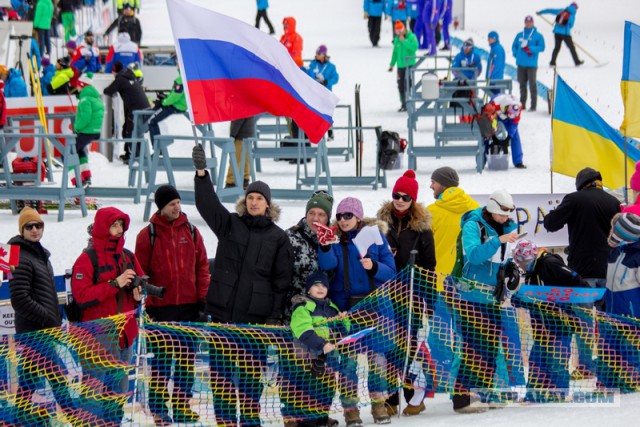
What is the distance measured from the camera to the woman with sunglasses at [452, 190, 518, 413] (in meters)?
8.17

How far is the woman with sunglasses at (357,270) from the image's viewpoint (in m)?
7.99

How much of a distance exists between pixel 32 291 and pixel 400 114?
15.3m

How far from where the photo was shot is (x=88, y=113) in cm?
1592

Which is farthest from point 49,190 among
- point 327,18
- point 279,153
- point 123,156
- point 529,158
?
point 327,18

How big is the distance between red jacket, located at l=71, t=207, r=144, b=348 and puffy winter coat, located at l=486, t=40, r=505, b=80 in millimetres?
14945

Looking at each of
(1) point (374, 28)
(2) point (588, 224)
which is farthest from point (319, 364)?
(1) point (374, 28)

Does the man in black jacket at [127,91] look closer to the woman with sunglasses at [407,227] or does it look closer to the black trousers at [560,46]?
the woman with sunglasses at [407,227]

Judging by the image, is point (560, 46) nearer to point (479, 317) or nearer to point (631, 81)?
point (631, 81)

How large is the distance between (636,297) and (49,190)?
6517 mm

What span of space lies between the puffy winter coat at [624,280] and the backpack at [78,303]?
3.16 meters

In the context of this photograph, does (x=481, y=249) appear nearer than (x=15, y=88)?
Yes

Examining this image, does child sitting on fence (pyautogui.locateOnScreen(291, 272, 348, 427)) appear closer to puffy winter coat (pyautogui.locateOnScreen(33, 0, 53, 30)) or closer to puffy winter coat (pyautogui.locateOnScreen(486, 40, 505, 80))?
puffy winter coat (pyautogui.locateOnScreen(486, 40, 505, 80))

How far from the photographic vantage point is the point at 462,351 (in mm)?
8211

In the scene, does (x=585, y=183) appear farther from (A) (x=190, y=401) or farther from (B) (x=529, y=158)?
(B) (x=529, y=158)
